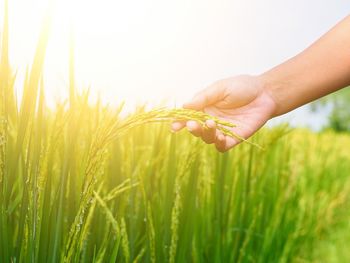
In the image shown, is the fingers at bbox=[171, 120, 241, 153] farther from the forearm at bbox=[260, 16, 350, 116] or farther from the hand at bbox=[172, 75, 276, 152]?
the forearm at bbox=[260, 16, 350, 116]

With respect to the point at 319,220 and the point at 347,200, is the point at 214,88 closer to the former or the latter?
the point at 319,220

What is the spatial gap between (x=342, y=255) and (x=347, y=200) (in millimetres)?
1767

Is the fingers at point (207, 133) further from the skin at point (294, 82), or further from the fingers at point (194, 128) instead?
the skin at point (294, 82)

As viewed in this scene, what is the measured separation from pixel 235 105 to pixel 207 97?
19cm

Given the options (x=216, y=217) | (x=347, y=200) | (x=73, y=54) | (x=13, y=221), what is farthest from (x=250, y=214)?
(x=347, y=200)

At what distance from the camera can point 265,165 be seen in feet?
11.2

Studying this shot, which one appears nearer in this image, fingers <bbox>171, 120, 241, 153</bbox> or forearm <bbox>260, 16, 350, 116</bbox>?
fingers <bbox>171, 120, 241, 153</bbox>

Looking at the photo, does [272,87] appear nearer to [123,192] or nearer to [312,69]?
[312,69]

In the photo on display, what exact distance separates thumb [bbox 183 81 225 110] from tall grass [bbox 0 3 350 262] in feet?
0.36

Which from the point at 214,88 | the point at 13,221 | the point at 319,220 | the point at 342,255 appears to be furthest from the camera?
the point at 319,220

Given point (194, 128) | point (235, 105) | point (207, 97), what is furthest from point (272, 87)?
point (194, 128)

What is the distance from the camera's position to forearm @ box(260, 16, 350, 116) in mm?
1991

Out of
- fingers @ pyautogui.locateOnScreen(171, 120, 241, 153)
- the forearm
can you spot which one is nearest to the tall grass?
fingers @ pyautogui.locateOnScreen(171, 120, 241, 153)

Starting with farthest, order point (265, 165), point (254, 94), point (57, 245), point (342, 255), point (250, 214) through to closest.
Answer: point (342, 255)
point (265, 165)
point (250, 214)
point (254, 94)
point (57, 245)
